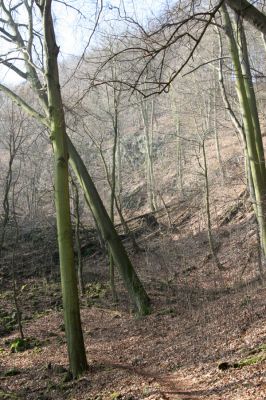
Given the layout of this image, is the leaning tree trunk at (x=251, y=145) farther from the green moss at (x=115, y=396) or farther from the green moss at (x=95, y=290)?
the green moss at (x=95, y=290)

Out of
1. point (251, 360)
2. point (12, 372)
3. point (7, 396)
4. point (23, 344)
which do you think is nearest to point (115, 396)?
point (251, 360)

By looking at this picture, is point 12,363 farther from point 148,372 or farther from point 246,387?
point 246,387

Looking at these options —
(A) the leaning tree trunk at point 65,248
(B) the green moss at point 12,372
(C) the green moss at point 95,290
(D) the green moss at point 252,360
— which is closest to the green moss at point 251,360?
(D) the green moss at point 252,360

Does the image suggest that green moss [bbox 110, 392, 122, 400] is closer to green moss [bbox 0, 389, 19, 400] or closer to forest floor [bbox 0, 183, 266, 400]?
forest floor [bbox 0, 183, 266, 400]

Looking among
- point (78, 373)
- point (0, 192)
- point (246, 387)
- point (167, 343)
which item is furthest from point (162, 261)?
point (0, 192)

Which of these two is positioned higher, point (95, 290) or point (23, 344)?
point (95, 290)

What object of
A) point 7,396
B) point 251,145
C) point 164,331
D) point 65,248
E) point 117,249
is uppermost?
point 251,145

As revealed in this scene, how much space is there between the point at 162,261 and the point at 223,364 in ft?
30.5

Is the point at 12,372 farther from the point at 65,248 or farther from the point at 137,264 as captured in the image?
the point at 137,264

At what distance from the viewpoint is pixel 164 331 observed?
9219 millimetres

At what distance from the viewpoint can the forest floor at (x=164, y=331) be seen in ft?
18.4

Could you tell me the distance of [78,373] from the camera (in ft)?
23.6

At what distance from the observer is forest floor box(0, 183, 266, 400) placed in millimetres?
5605

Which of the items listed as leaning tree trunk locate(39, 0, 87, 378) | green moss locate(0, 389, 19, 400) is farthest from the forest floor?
leaning tree trunk locate(39, 0, 87, 378)
